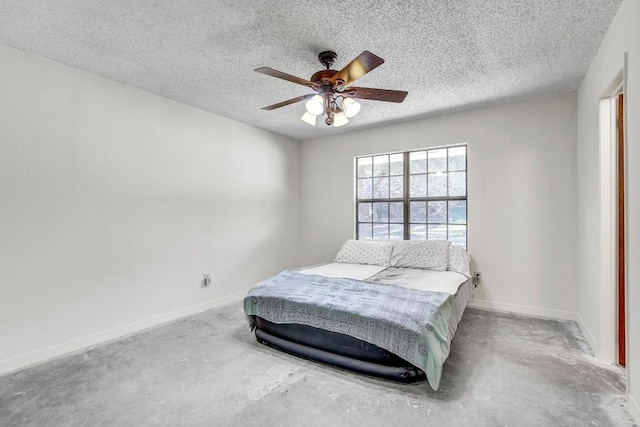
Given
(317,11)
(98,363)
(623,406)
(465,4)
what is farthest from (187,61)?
(623,406)

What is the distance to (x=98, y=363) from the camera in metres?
2.50

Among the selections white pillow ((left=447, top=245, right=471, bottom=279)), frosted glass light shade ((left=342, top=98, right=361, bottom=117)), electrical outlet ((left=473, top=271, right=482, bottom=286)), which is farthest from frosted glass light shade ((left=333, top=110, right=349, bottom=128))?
electrical outlet ((left=473, top=271, right=482, bottom=286))

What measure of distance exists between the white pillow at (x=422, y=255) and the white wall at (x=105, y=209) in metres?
2.15

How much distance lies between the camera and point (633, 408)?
5.72 feet

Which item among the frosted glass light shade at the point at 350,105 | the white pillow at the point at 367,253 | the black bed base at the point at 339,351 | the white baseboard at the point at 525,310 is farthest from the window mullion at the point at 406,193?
the black bed base at the point at 339,351

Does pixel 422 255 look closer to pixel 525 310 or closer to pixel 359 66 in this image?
pixel 525 310

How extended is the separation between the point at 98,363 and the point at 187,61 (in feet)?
8.58

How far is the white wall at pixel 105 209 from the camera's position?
8.09ft

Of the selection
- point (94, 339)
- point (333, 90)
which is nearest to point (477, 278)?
point (333, 90)

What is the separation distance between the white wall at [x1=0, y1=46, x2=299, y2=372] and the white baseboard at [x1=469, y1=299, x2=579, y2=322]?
10.4 ft

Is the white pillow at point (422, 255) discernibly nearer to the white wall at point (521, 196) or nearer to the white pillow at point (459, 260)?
the white pillow at point (459, 260)

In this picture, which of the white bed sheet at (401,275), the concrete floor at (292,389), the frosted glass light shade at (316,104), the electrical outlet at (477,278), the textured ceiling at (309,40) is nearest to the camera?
the concrete floor at (292,389)

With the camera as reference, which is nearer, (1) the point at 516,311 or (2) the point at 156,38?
(2) the point at 156,38

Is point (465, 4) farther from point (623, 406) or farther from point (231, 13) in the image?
point (623, 406)
